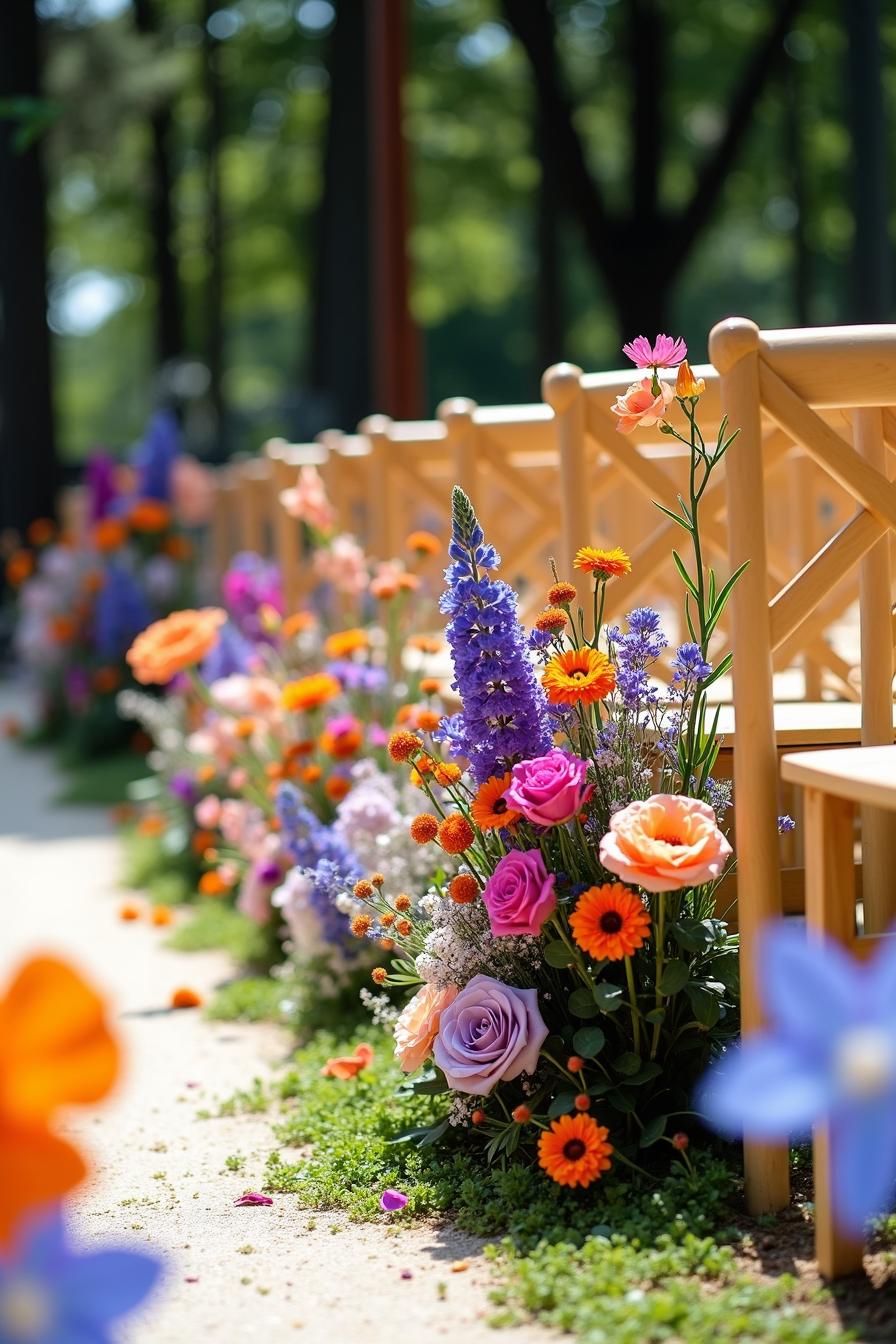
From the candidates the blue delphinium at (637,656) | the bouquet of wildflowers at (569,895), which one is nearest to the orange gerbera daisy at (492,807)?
the bouquet of wildflowers at (569,895)

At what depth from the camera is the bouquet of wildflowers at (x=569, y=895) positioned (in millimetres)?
2555

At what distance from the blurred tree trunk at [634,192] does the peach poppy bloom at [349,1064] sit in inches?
431

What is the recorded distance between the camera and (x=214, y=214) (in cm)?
2175

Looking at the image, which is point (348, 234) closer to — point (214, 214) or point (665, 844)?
point (214, 214)

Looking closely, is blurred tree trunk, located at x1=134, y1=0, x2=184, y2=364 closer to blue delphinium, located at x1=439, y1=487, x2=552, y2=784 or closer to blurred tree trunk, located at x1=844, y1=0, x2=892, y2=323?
blurred tree trunk, located at x1=844, y1=0, x2=892, y2=323

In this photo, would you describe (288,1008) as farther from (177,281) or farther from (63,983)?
(177,281)

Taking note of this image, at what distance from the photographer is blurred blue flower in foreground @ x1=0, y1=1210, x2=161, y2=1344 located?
1.27m

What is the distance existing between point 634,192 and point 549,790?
43.8 ft

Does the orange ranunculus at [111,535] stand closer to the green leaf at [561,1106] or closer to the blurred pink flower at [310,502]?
the blurred pink flower at [310,502]

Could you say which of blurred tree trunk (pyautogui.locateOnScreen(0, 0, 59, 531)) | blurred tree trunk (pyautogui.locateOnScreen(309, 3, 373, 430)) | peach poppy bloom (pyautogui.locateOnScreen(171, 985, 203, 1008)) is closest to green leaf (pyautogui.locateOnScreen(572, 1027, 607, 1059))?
peach poppy bloom (pyautogui.locateOnScreen(171, 985, 203, 1008))

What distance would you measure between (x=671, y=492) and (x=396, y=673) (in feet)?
4.82

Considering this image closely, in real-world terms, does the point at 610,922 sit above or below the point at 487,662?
below

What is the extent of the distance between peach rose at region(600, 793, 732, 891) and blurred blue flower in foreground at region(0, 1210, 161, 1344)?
1.22m

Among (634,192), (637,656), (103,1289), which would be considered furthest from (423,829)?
(634,192)
